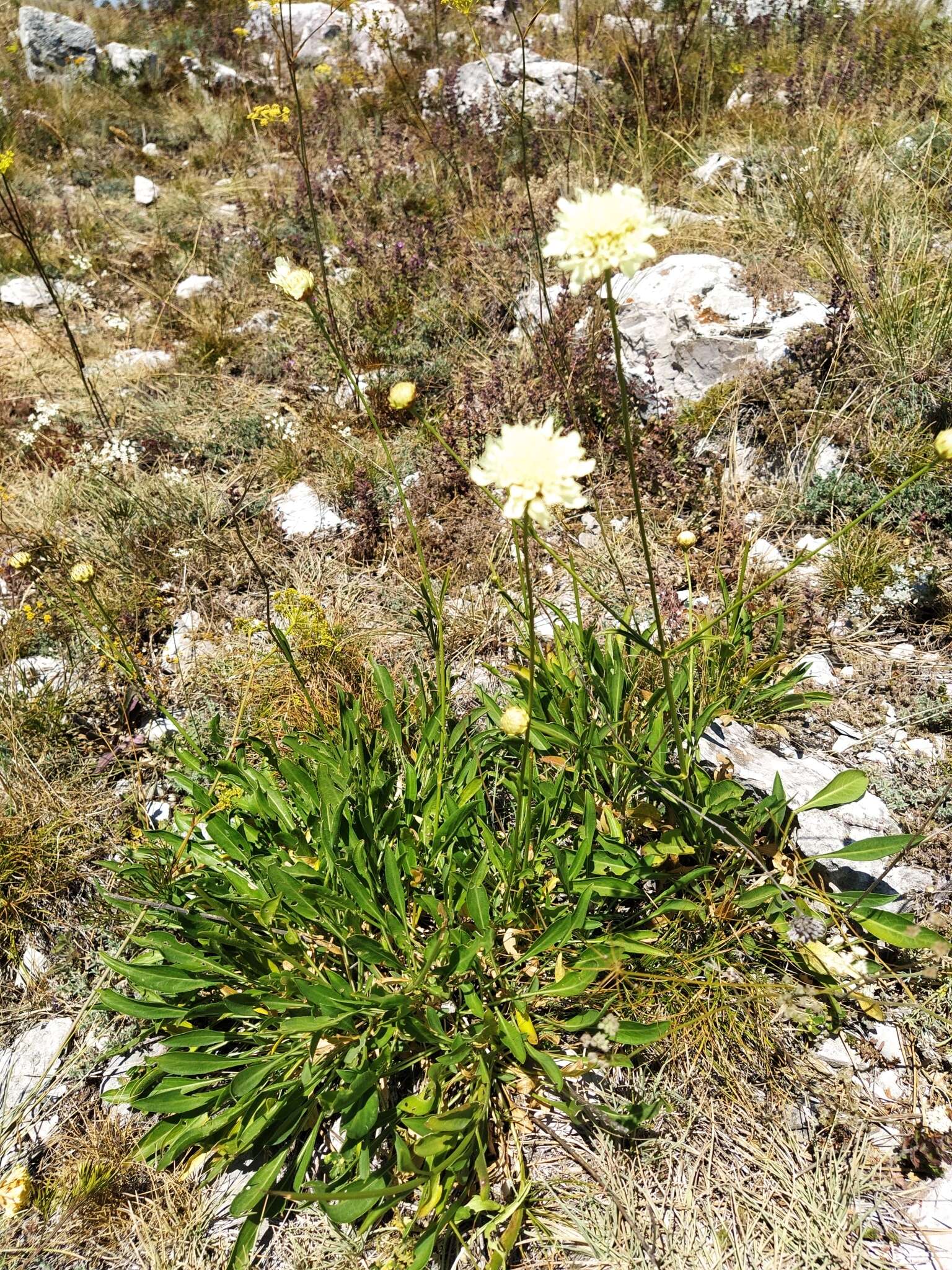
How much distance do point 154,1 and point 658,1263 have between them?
13727 mm

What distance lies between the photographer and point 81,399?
4102 mm

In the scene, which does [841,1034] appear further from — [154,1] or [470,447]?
[154,1]

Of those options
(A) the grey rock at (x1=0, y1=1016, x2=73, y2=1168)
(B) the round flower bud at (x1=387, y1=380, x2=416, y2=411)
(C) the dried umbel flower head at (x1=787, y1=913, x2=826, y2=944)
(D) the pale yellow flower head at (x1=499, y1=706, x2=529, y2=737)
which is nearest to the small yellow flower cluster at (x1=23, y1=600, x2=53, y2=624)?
(A) the grey rock at (x1=0, y1=1016, x2=73, y2=1168)

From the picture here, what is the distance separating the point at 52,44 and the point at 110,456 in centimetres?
833

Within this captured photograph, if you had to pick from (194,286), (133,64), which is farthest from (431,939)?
(133,64)

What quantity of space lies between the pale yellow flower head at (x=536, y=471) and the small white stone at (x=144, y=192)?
6220 millimetres

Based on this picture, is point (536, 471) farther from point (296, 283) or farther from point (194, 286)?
point (194, 286)

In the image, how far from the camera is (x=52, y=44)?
8359 mm

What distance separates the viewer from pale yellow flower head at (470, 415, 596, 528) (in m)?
1.17

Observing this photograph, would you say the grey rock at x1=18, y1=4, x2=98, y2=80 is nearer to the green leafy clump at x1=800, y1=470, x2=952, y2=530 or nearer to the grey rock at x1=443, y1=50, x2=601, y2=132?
the grey rock at x1=443, y1=50, x2=601, y2=132

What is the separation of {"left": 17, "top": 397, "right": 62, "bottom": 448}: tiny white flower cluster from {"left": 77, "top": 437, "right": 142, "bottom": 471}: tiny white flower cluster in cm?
22

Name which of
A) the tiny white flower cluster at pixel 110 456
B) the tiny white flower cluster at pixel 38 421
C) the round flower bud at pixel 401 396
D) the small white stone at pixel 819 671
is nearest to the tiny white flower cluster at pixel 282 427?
the tiny white flower cluster at pixel 110 456

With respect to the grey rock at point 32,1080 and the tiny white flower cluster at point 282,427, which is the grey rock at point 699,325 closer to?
the tiny white flower cluster at point 282,427

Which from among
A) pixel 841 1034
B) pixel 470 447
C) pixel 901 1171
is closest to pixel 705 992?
pixel 841 1034
